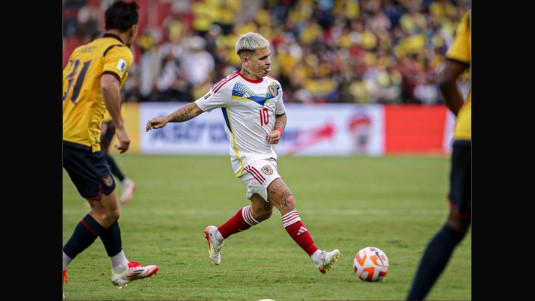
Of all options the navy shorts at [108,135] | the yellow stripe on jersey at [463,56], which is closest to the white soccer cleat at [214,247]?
the yellow stripe on jersey at [463,56]

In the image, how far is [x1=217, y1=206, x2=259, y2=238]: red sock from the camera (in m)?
8.06

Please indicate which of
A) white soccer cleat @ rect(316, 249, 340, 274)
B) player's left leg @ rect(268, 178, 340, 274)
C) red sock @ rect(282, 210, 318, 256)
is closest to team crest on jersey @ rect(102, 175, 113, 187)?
player's left leg @ rect(268, 178, 340, 274)

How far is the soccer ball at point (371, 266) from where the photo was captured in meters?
7.27

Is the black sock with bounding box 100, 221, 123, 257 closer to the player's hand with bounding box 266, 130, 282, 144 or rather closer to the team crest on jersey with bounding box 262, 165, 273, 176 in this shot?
the team crest on jersey with bounding box 262, 165, 273, 176

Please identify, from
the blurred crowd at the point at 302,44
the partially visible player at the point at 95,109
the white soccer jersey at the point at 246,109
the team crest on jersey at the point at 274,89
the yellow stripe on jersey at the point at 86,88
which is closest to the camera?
the partially visible player at the point at 95,109

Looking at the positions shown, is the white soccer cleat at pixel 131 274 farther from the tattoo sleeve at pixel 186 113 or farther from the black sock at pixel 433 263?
the black sock at pixel 433 263

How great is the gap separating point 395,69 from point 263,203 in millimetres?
17966

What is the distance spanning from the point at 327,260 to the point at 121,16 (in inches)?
103

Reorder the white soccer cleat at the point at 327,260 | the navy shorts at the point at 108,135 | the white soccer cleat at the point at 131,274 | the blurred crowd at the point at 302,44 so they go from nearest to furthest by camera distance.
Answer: the white soccer cleat at the point at 131,274
the white soccer cleat at the point at 327,260
the navy shorts at the point at 108,135
the blurred crowd at the point at 302,44

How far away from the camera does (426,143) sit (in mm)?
22641

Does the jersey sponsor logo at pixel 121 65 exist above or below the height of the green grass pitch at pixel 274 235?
above

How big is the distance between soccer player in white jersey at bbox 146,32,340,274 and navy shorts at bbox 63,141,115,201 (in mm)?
977

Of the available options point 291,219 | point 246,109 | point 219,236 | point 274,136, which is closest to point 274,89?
point 246,109
